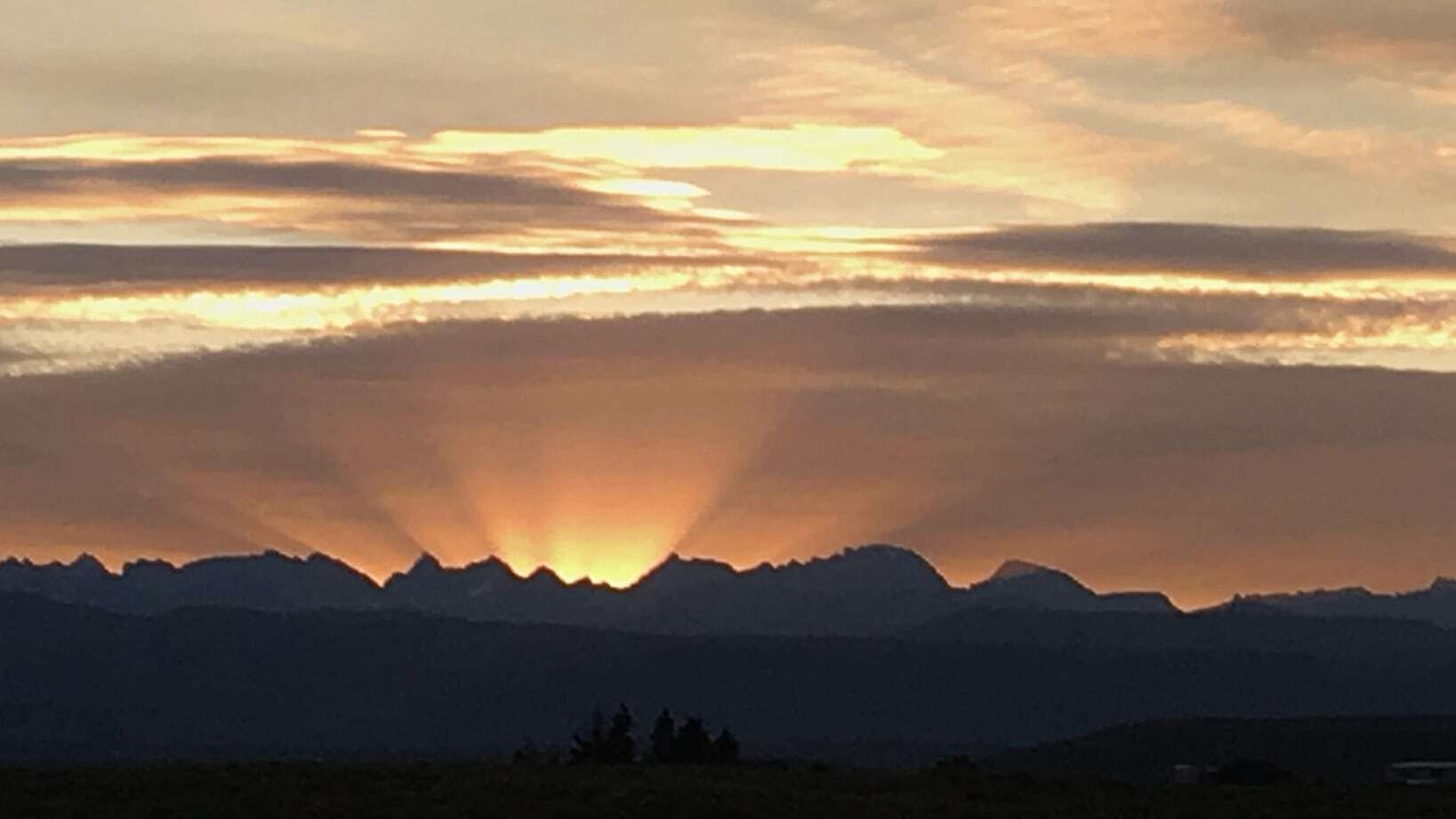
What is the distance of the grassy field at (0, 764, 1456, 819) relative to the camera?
6031 cm

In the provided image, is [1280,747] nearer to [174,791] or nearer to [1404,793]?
[1404,793]

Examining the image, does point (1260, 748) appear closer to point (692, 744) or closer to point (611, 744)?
point (692, 744)

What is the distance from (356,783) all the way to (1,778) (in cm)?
797

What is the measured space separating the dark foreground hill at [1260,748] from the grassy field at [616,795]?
285ft

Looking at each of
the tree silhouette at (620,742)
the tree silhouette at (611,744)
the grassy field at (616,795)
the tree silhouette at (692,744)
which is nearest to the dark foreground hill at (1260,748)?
the tree silhouette at (692,744)

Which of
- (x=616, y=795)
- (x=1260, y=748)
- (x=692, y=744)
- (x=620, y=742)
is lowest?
(x=616, y=795)

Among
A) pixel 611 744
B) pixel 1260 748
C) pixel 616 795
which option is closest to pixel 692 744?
pixel 611 744

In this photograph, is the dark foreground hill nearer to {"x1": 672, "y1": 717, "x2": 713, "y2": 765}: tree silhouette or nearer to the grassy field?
{"x1": 672, "y1": 717, "x2": 713, "y2": 765}: tree silhouette

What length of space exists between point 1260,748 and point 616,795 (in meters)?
122

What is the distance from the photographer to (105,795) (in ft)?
203

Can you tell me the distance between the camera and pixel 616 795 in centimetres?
6241

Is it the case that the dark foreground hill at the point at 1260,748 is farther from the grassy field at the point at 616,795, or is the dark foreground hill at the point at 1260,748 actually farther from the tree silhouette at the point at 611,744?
the grassy field at the point at 616,795

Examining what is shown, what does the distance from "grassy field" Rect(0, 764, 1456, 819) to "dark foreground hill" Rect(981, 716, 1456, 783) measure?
8700 centimetres

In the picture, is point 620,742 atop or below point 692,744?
atop
